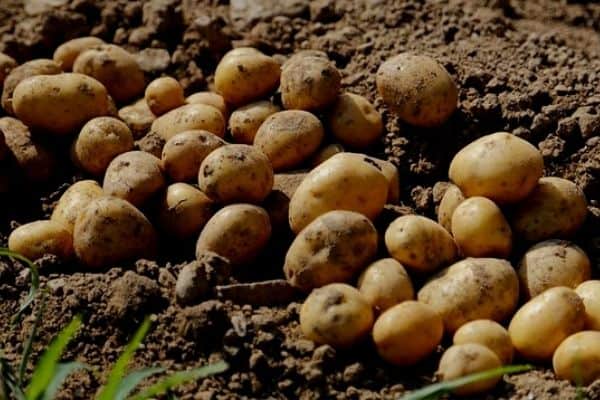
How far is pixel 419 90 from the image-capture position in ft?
11.7

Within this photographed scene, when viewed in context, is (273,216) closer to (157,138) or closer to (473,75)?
(157,138)

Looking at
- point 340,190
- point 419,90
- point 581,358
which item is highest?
point 419,90

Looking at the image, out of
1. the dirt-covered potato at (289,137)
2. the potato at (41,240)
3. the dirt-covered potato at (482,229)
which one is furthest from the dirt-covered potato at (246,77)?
the dirt-covered potato at (482,229)

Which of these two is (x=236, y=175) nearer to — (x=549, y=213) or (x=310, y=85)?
(x=310, y=85)

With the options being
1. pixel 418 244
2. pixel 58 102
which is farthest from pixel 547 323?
pixel 58 102

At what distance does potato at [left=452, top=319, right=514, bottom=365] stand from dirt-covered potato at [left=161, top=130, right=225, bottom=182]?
1033mm

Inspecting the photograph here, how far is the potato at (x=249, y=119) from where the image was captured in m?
3.71

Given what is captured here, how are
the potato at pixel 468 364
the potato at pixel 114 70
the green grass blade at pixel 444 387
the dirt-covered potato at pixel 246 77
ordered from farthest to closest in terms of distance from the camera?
the potato at pixel 114 70 < the dirt-covered potato at pixel 246 77 < the potato at pixel 468 364 < the green grass blade at pixel 444 387

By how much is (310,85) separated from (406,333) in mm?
1041

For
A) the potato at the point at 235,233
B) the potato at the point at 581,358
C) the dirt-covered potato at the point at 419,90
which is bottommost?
the potato at the point at 581,358

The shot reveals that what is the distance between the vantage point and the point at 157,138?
12.2 ft

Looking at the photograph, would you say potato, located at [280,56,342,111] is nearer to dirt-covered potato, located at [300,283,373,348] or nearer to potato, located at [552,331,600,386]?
dirt-covered potato, located at [300,283,373,348]

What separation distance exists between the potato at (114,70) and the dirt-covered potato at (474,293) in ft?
4.92

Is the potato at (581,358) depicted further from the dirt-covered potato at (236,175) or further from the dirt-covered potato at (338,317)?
the dirt-covered potato at (236,175)
